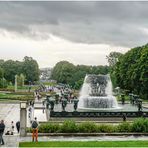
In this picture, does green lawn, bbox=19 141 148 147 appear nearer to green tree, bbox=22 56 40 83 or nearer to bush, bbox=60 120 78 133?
bush, bbox=60 120 78 133

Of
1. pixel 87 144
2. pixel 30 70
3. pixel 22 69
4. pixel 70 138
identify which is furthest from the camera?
pixel 30 70

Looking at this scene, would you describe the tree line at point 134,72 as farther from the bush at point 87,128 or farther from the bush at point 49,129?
the bush at point 49,129

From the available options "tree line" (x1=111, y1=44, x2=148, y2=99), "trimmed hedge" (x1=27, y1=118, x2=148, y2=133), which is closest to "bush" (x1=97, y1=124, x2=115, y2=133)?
"trimmed hedge" (x1=27, y1=118, x2=148, y2=133)

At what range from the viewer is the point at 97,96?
4531 cm

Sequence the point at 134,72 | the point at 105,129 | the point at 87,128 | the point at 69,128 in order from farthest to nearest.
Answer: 1. the point at 134,72
2. the point at 105,129
3. the point at 87,128
4. the point at 69,128

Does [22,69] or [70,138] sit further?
[22,69]

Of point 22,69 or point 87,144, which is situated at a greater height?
point 22,69

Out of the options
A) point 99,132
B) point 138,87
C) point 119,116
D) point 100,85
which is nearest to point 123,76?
point 138,87

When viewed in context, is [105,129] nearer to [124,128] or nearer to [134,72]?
[124,128]

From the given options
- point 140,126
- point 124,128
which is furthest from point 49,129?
point 140,126

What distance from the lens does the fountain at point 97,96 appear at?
43500 millimetres

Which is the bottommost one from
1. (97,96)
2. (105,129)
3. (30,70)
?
(105,129)

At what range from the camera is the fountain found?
43500 mm

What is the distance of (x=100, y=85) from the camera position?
149 feet
